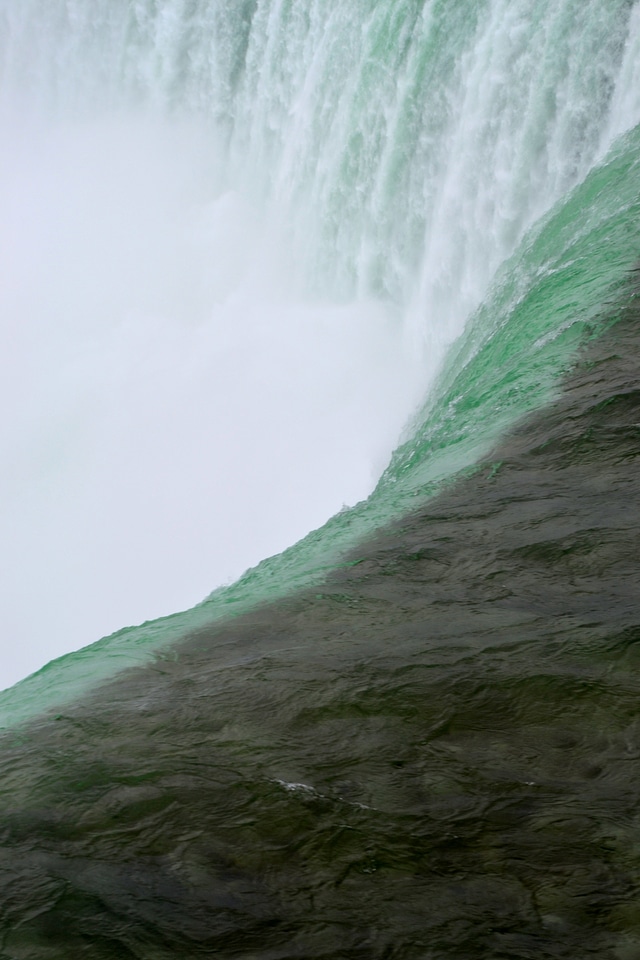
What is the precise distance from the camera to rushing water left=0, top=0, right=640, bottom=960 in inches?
88.3

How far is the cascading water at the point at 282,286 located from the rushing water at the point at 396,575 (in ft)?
0.16

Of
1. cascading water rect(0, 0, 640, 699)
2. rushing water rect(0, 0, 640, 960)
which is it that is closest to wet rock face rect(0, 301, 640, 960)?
rushing water rect(0, 0, 640, 960)

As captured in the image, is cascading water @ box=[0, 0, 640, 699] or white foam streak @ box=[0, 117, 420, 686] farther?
white foam streak @ box=[0, 117, 420, 686]

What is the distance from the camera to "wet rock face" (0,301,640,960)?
216 centimetres

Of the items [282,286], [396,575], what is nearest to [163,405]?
[282,286]

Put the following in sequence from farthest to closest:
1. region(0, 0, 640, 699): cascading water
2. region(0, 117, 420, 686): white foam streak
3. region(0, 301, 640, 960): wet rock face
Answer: region(0, 117, 420, 686): white foam streak
region(0, 0, 640, 699): cascading water
region(0, 301, 640, 960): wet rock face

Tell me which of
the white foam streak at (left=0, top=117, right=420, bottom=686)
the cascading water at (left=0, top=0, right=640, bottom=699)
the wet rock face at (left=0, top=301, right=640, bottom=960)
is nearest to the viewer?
the wet rock face at (left=0, top=301, right=640, bottom=960)

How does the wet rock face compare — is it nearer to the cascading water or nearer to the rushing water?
the rushing water

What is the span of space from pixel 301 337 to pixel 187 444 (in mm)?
1773

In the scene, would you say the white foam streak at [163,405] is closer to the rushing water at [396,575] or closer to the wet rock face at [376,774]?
the rushing water at [396,575]

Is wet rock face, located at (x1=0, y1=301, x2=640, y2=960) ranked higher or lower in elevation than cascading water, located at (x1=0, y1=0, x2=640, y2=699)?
lower

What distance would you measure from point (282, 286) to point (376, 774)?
11.2 m

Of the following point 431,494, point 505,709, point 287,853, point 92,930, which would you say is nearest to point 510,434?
point 431,494

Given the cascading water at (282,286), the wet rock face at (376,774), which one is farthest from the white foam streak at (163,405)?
the wet rock face at (376,774)
